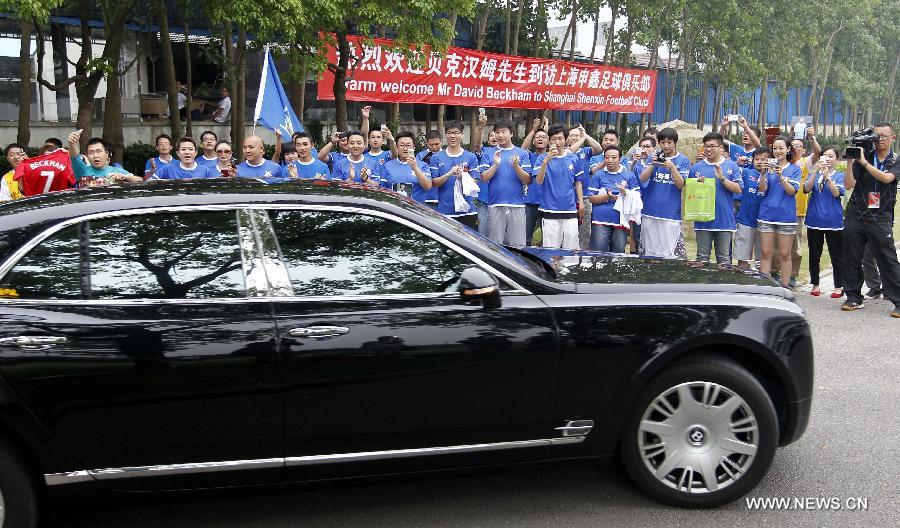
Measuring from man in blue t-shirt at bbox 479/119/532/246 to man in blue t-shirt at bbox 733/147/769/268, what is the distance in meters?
2.56

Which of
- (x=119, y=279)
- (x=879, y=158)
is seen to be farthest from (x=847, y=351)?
(x=119, y=279)

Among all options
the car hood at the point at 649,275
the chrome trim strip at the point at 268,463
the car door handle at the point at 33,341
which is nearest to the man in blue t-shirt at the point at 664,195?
the car hood at the point at 649,275

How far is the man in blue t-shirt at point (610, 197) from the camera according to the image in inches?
343

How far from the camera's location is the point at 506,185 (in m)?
8.98

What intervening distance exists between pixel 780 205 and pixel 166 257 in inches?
292

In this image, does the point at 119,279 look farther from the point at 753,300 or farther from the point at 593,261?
the point at 753,300

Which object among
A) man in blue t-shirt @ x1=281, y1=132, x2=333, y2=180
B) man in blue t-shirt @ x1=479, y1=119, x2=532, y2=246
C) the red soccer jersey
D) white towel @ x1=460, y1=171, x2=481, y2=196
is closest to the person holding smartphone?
man in blue t-shirt @ x1=281, y1=132, x2=333, y2=180

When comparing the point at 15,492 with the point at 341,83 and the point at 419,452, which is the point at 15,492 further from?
the point at 341,83

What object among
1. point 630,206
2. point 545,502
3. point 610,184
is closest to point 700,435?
point 545,502

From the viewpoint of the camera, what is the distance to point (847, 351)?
280 inches

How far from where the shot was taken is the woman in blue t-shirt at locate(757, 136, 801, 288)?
29.9ft

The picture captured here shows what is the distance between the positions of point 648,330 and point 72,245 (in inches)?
100

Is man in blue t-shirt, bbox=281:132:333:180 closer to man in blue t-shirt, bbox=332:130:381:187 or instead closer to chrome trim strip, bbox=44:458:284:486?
man in blue t-shirt, bbox=332:130:381:187

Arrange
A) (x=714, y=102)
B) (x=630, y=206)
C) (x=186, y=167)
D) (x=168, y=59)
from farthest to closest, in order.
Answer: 1. (x=714, y=102)
2. (x=168, y=59)
3. (x=630, y=206)
4. (x=186, y=167)
